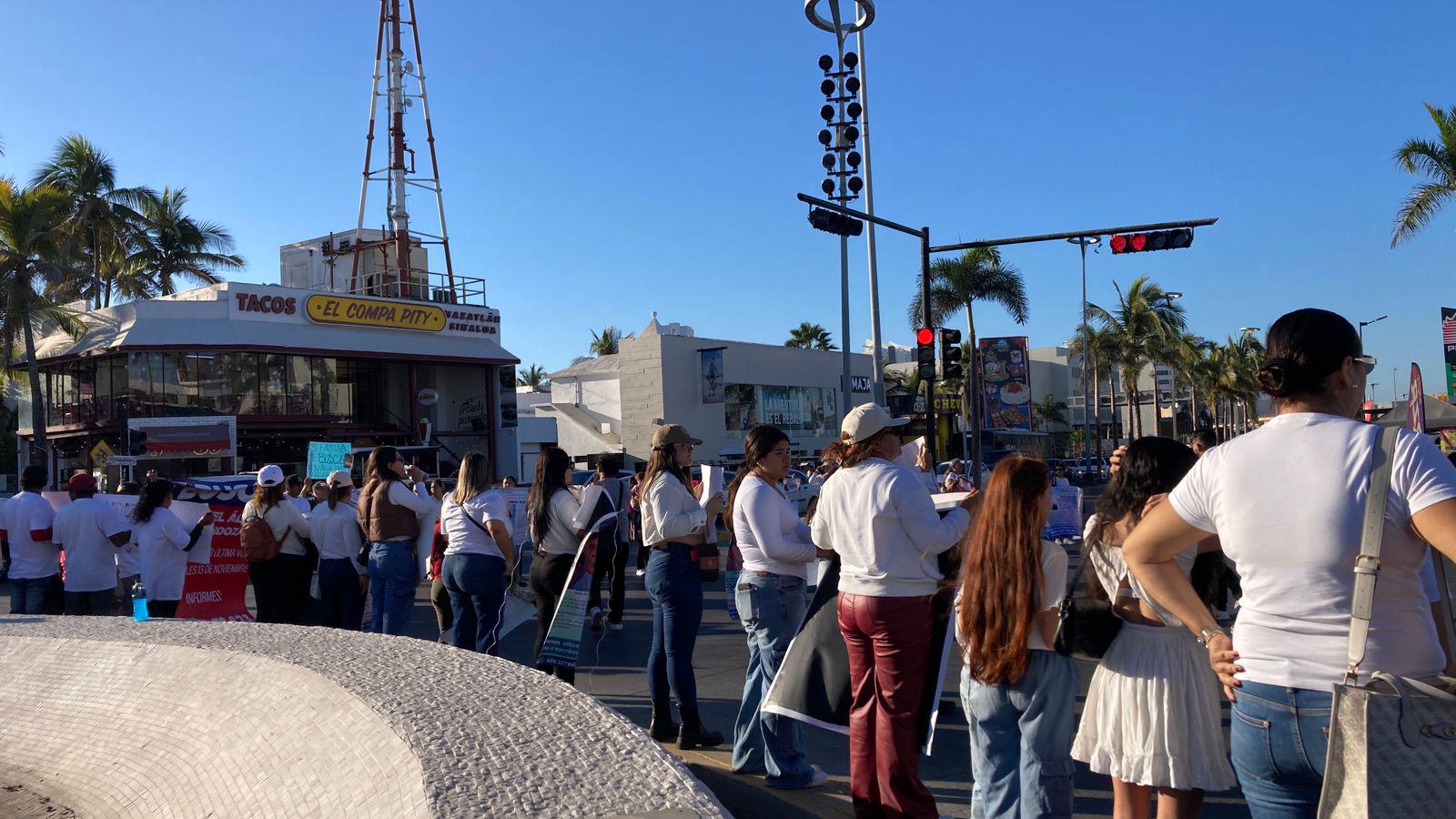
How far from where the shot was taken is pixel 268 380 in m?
37.1

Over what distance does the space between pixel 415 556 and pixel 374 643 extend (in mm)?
2909

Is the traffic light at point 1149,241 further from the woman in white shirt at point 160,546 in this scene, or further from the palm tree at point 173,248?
the palm tree at point 173,248

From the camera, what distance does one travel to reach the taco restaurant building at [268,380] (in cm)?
3438

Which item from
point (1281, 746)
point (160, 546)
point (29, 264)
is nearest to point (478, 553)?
point (160, 546)

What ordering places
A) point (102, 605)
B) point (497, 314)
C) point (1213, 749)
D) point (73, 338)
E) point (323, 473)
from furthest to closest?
point (497, 314), point (73, 338), point (323, 473), point (102, 605), point (1213, 749)

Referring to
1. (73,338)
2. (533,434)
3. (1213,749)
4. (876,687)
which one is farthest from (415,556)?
(533,434)

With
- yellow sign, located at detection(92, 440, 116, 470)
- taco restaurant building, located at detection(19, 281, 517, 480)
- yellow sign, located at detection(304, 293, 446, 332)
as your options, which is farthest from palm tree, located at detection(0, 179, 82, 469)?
yellow sign, located at detection(304, 293, 446, 332)

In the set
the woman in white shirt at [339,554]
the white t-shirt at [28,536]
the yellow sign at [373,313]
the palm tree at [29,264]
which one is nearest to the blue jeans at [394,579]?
the woman in white shirt at [339,554]

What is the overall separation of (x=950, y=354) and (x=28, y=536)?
12720mm

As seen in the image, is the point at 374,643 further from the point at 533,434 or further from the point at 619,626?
the point at 533,434

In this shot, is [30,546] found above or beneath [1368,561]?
beneath

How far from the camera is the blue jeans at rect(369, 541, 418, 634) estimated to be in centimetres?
809

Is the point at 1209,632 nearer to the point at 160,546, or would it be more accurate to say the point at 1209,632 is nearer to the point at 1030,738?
the point at 1030,738

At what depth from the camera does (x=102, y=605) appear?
9.47 meters
